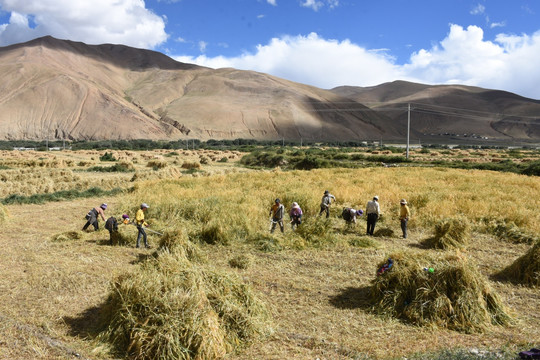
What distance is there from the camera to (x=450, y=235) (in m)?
13.5

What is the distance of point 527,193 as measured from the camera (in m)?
21.9

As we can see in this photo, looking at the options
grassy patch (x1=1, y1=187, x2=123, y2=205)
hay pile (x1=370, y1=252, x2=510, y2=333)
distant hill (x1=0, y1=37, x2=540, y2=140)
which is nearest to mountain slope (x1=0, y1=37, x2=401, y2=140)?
distant hill (x1=0, y1=37, x2=540, y2=140)

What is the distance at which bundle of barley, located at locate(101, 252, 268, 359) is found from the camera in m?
6.60

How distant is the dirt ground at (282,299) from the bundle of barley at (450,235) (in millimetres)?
522

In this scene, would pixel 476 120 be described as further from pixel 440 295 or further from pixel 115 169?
pixel 440 295

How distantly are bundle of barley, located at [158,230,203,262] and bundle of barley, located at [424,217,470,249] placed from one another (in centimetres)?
752

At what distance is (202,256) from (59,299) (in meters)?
3.75

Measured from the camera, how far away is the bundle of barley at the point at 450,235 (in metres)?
13.2

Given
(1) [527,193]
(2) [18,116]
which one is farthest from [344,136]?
(1) [527,193]

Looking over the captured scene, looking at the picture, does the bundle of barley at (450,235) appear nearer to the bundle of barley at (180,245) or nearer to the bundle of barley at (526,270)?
the bundle of barley at (526,270)

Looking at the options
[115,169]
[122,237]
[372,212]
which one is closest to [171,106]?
[115,169]

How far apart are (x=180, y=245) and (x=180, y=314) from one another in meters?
4.45

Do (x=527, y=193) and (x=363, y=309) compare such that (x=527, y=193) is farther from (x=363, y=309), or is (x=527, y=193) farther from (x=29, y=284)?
(x=29, y=284)

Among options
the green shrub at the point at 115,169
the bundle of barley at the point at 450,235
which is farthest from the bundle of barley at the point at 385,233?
the green shrub at the point at 115,169
